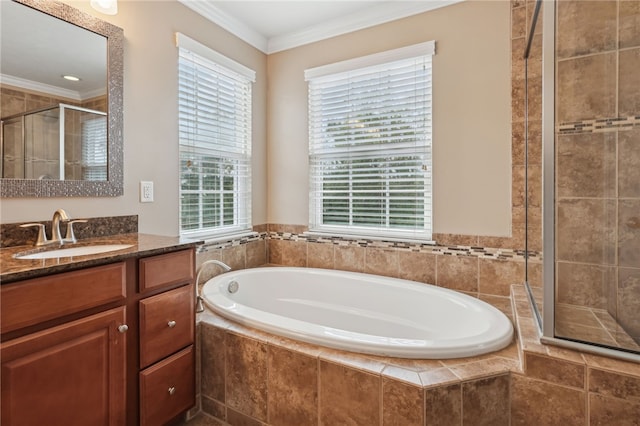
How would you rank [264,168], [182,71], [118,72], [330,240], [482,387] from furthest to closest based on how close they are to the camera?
[264,168] < [330,240] < [182,71] < [118,72] < [482,387]

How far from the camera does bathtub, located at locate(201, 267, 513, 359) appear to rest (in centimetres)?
135

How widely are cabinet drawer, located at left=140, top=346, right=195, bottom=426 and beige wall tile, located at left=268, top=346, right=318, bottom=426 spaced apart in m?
0.42

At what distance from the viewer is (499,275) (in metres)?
2.06

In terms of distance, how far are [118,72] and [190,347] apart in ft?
5.05

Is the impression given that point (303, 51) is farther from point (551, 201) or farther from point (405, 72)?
point (551, 201)

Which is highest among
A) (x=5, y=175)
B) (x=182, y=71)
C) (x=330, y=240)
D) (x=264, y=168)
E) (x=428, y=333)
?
(x=182, y=71)

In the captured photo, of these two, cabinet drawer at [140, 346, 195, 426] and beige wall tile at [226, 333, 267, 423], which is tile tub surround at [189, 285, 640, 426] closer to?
beige wall tile at [226, 333, 267, 423]

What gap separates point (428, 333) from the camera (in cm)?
200

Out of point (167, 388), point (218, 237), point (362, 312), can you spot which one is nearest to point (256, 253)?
point (218, 237)

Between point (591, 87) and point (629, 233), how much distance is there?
29.7 inches

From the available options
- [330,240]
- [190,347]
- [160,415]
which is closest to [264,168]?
[330,240]

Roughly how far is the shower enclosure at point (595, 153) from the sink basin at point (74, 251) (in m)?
1.96

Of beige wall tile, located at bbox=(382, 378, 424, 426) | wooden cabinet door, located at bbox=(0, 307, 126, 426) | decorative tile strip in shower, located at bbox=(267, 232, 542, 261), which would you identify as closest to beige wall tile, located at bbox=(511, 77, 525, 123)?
decorative tile strip in shower, located at bbox=(267, 232, 542, 261)

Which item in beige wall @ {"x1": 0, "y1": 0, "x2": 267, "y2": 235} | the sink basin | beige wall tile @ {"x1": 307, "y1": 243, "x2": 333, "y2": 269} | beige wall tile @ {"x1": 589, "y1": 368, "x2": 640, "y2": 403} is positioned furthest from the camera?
beige wall tile @ {"x1": 307, "y1": 243, "x2": 333, "y2": 269}
